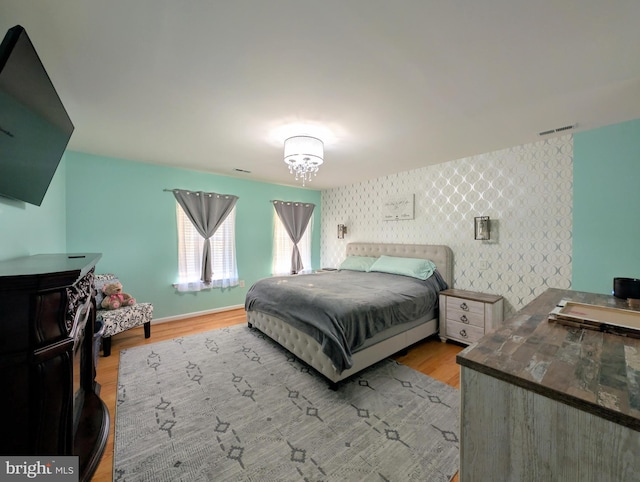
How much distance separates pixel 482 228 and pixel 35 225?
4.63 m

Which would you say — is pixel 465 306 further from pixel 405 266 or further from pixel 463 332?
pixel 405 266

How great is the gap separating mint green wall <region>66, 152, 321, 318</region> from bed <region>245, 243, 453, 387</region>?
141 cm

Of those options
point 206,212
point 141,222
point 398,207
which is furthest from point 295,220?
point 141,222

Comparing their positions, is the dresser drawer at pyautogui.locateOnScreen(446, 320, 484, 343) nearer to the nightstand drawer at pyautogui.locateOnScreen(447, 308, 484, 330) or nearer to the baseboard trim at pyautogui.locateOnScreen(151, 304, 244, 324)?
the nightstand drawer at pyautogui.locateOnScreen(447, 308, 484, 330)

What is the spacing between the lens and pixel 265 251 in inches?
189

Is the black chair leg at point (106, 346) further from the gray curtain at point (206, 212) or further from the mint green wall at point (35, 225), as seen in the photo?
the gray curtain at point (206, 212)

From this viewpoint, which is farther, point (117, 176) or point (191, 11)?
point (117, 176)

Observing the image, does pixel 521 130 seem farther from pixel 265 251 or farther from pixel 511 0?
pixel 265 251

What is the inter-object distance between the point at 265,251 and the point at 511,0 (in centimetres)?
441

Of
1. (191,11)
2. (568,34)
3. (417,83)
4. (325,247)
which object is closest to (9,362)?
(191,11)

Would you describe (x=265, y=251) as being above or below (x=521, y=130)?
below

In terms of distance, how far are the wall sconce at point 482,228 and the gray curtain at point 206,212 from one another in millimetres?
3808

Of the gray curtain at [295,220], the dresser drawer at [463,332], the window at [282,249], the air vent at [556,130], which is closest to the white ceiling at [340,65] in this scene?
the air vent at [556,130]

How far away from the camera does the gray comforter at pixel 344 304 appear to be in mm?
2094
